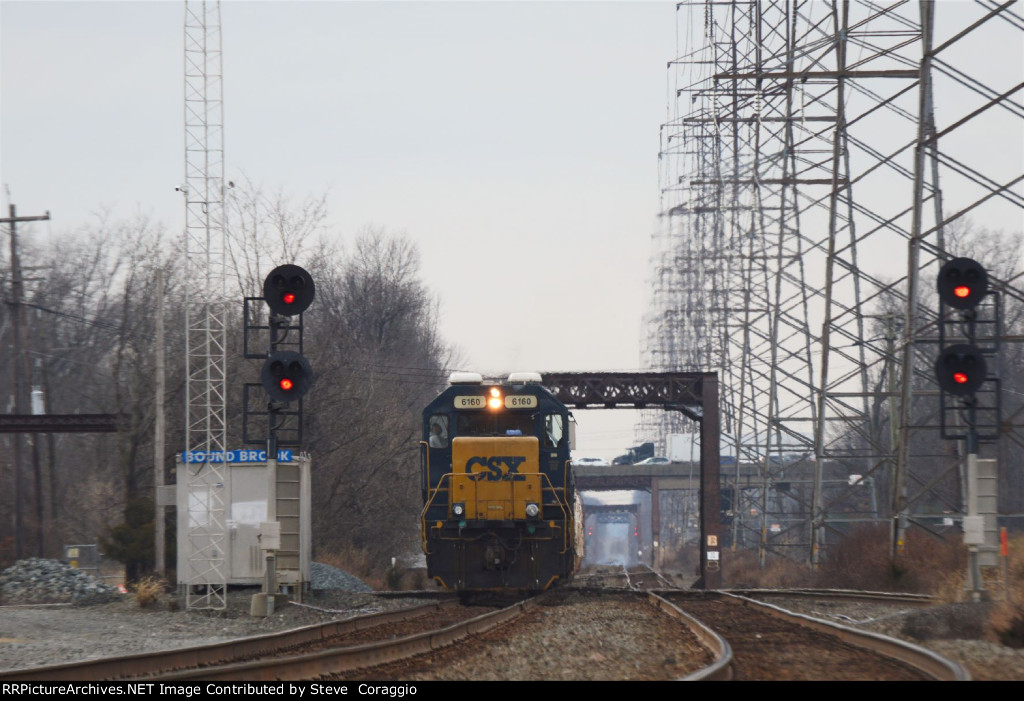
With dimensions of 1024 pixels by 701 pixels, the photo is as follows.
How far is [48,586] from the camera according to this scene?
27.4 meters

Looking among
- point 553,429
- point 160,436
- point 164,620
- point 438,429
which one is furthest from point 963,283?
point 160,436

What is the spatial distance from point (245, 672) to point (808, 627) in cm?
907

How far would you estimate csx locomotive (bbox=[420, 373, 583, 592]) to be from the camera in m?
22.5

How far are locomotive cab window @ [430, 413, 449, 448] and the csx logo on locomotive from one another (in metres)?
0.83

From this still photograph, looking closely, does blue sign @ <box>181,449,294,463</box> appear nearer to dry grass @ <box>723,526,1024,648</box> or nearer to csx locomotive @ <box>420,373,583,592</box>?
csx locomotive @ <box>420,373,583,592</box>

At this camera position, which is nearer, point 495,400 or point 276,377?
point 276,377

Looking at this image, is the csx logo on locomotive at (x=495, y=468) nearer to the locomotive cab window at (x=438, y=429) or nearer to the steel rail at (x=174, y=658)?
the locomotive cab window at (x=438, y=429)

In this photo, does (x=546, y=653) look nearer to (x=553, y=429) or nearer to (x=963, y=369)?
(x=963, y=369)

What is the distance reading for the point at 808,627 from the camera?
54.6ft

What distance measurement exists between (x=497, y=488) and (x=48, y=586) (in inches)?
467

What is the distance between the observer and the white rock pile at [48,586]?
26.2m

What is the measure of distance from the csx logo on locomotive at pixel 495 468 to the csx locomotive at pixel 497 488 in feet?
0.06

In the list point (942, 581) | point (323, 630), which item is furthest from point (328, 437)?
point (323, 630)

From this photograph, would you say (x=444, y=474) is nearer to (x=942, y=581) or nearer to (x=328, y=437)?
(x=942, y=581)
